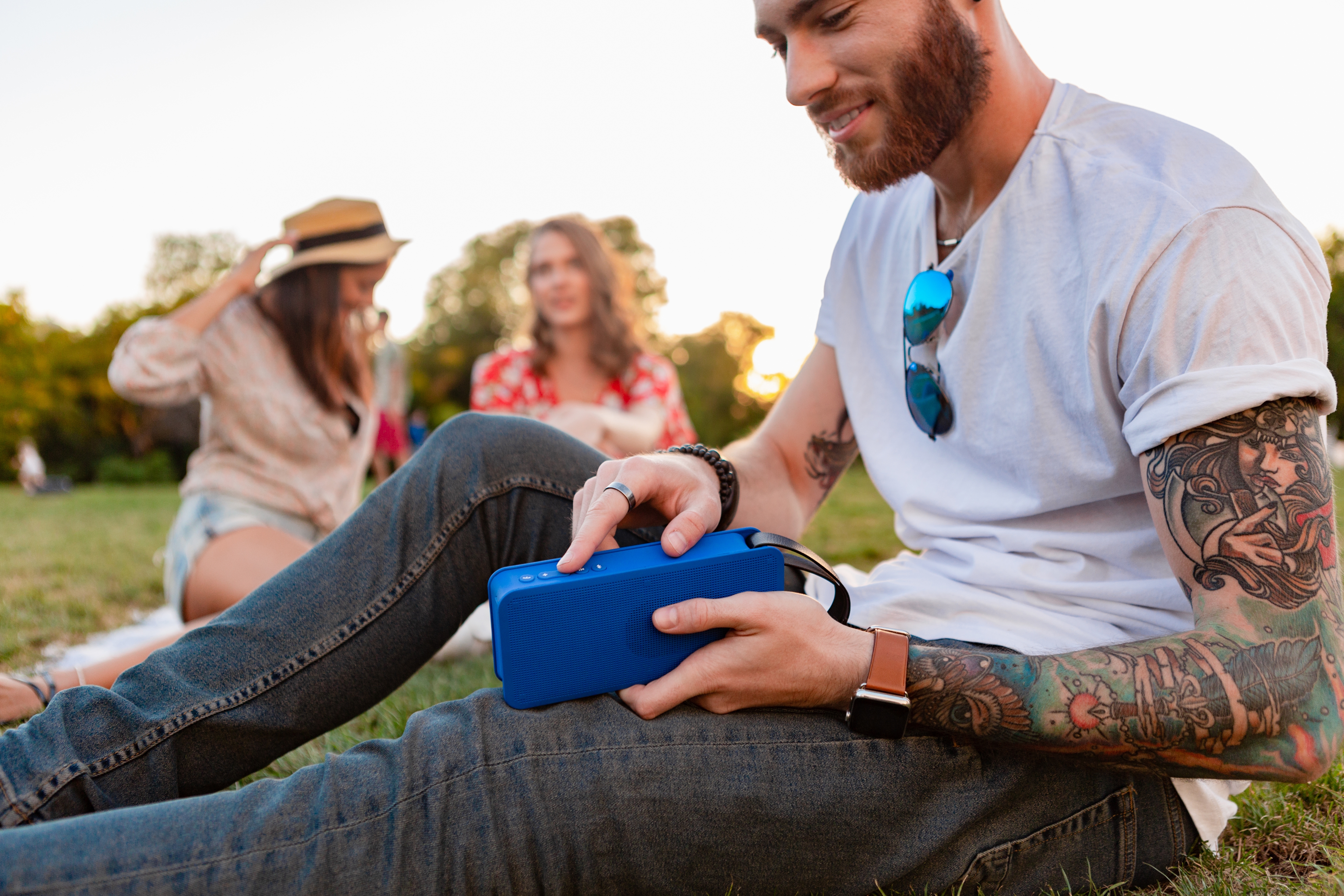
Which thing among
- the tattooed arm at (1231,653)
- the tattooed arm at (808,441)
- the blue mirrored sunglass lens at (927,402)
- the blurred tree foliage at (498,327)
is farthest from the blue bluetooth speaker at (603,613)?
the blurred tree foliage at (498,327)

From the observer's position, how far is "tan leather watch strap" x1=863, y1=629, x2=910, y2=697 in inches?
47.9

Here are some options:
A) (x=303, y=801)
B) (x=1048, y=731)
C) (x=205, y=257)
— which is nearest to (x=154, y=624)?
(x=303, y=801)

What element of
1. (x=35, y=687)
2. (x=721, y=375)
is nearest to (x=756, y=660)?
(x=35, y=687)

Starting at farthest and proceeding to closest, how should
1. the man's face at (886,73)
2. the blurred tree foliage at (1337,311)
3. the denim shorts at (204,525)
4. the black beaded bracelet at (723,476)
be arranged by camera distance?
the blurred tree foliage at (1337,311) → the denim shorts at (204,525) → the black beaded bracelet at (723,476) → the man's face at (886,73)

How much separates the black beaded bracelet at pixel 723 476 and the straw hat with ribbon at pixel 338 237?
2856mm

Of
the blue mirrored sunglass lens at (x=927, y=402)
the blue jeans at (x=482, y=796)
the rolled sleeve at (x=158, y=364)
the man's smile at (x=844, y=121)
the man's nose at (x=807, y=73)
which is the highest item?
the man's nose at (x=807, y=73)

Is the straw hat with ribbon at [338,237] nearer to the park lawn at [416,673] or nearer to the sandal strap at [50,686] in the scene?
the park lawn at [416,673]

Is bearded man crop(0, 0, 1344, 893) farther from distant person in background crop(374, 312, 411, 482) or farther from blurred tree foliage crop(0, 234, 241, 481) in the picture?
blurred tree foliage crop(0, 234, 241, 481)

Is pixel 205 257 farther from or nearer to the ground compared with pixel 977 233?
farther from the ground

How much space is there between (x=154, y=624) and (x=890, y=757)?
3.75 metres

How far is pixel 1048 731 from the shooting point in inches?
47.0

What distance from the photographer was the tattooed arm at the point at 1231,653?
44.5 inches

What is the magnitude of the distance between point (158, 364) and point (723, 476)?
9.65ft

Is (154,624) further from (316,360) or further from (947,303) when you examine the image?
(947,303)
